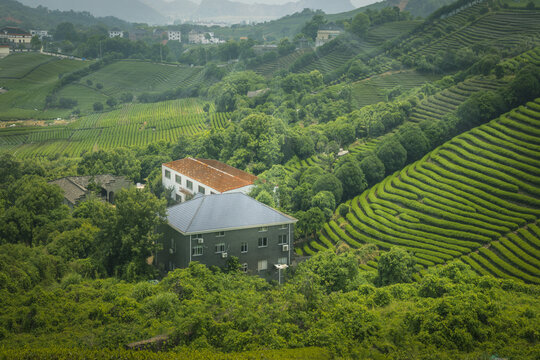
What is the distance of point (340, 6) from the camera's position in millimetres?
43625

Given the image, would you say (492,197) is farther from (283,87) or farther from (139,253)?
(283,87)

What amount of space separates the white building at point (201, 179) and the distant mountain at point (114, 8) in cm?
1696

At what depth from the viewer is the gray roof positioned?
12145 mm

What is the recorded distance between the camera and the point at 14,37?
22625 millimetres

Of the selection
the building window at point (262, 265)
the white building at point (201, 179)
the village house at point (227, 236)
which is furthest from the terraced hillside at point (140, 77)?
the building window at point (262, 265)

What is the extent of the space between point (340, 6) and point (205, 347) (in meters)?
42.0

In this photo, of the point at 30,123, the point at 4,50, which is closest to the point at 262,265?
the point at 30,123

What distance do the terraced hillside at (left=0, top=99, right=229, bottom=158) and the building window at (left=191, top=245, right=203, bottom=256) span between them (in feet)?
39.6

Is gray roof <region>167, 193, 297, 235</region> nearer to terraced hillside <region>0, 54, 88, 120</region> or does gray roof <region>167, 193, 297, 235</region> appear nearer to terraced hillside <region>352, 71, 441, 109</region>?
terraced hillside <region>0, 54, 88, 120</region>

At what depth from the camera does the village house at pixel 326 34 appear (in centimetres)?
3981

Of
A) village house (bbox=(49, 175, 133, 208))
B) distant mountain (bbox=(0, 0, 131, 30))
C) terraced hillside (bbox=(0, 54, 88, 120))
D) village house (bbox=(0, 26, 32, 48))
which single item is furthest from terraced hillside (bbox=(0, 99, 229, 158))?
distant mountain (bbox=(0, 0, 131, 30))

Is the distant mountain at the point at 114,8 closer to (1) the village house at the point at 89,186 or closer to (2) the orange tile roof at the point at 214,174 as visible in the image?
(1) the village house at the point at 89,186

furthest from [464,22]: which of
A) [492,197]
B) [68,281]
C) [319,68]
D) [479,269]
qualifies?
[68,281]

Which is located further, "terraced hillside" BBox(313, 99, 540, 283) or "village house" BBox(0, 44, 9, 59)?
"village house" BBox(0, 44, 9, 59)
